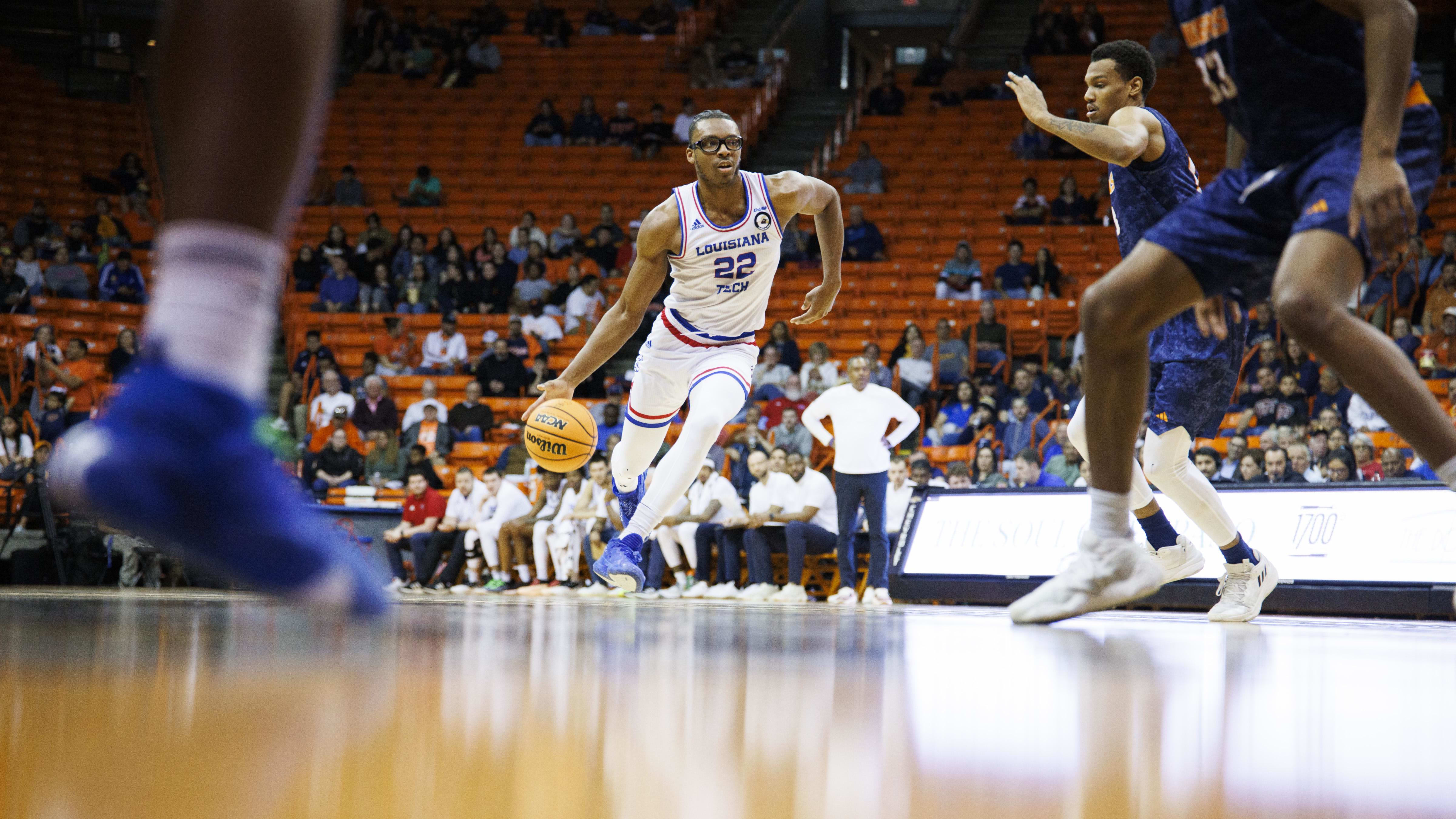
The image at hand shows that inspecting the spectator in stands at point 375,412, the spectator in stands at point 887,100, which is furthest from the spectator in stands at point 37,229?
the spectator in stands at point 887,100

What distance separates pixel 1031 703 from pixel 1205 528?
385 cm

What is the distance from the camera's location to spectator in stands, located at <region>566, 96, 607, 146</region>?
65.1 feet

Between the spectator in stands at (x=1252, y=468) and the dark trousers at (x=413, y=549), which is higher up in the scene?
the spectator in stands at (x=1252, y=468)

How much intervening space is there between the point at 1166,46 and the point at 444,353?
1181cm

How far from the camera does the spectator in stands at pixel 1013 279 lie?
48.7 feet

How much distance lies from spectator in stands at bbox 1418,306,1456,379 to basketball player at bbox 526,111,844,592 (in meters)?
7.52

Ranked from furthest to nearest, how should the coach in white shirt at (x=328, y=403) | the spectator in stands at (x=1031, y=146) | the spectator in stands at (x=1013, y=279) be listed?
1. the spectator in stands at (x=1031, y=146)
2. the spectator in stands at (x=1013, y=279)
3. the coach in white shirt at (x=328, y=403)

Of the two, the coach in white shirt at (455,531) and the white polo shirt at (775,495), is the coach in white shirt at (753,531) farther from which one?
the coach in white shirt at (455,531)

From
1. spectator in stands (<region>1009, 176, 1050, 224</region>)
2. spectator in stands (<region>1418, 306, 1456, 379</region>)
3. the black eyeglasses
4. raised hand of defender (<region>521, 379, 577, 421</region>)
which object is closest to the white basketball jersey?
the black eyeglasses

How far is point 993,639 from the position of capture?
3.23 metres

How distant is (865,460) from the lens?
9.86 meters

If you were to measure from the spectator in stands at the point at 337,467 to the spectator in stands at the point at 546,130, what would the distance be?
805 centimetres

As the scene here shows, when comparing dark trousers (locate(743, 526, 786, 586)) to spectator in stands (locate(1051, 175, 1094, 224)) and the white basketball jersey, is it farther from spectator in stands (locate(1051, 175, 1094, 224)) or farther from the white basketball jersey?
spectator in stands (locate(1051, 175, 1094, 224))

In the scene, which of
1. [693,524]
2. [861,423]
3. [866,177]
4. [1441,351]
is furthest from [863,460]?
[866,177]
